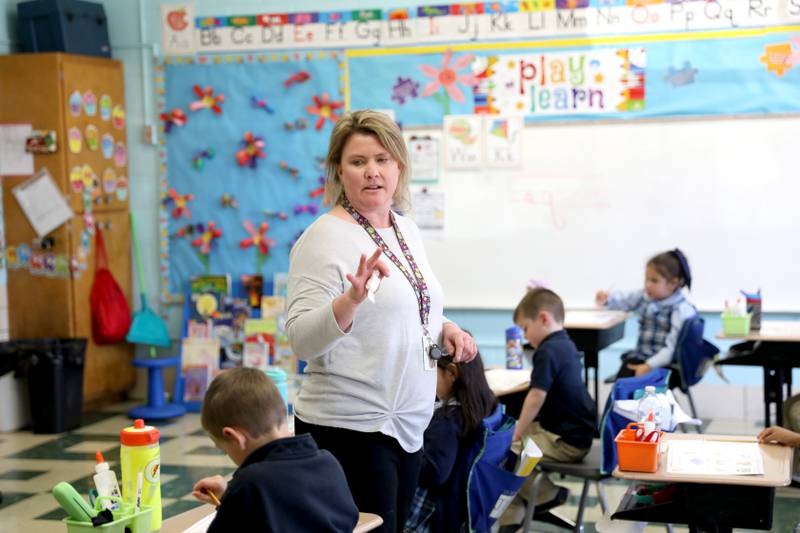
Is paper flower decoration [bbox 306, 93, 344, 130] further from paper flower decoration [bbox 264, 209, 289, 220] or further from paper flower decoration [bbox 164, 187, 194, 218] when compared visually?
paper flower decoration [bbox 164, 187, 194, 218]

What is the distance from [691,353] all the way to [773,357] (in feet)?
1.38

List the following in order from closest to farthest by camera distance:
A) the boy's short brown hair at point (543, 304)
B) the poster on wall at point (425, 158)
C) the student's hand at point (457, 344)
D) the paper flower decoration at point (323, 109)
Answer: the student's hand at point (457, 344)
the boy's short brown hair at point (543, 304)
the poster on wall at point (425, 158)
the paper flower decoration at point (323, 109)

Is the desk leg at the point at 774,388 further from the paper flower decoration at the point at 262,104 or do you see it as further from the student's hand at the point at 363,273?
the student's hand at the point at 363,273

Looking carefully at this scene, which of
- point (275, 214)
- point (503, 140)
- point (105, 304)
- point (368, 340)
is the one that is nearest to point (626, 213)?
point (503, 140)

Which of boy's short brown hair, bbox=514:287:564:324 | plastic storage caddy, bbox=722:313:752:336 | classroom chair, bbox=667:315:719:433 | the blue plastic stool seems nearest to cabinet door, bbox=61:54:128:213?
the blue plastic stool

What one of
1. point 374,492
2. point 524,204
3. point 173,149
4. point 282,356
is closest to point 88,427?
point 282,356

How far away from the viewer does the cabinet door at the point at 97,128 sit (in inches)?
279

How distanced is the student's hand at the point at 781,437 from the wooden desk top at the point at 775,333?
2407mm

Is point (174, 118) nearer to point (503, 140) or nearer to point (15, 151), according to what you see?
point (15, 151)

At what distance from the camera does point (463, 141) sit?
6.93 meters

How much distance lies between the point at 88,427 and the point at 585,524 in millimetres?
3593

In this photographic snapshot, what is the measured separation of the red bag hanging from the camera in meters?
7.27

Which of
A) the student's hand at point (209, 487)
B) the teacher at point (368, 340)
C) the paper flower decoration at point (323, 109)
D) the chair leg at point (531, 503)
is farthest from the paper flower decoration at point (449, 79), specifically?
the student's hand at point (209, 487)

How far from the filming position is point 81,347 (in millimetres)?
6895
